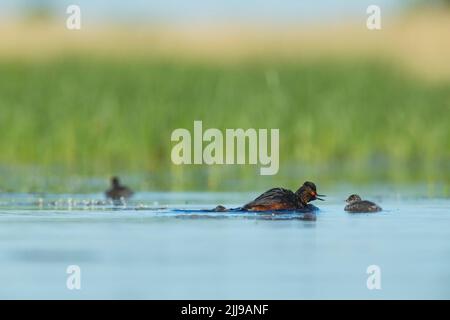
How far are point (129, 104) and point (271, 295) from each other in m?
13.0

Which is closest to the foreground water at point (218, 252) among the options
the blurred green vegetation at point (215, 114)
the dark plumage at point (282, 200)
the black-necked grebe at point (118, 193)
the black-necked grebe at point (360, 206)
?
the black-necked grebe at point (360, 206)

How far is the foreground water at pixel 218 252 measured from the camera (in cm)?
849

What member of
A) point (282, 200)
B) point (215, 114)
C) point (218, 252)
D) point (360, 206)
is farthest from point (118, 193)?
point (215, 114)

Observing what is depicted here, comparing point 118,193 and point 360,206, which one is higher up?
point 118,193

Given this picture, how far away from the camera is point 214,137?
1986 cm

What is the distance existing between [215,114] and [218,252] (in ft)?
35.5

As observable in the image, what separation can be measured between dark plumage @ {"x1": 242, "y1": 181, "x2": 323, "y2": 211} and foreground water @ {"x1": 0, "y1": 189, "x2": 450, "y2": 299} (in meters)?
0.28

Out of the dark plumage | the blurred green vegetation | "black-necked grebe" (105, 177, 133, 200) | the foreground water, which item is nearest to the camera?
the foreground water

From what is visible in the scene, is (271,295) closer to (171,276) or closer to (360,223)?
(171,276)

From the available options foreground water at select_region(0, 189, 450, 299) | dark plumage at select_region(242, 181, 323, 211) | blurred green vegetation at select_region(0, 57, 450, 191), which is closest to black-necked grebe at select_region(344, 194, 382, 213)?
foreground water at select_region(0, 189, 450, 299)

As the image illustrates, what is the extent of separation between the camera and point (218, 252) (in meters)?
9.92

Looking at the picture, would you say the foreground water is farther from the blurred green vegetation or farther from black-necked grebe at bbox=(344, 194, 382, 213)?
the blurred green vegetation

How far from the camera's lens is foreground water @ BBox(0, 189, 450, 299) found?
8492 mm

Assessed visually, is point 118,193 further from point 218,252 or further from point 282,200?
point 218,252
